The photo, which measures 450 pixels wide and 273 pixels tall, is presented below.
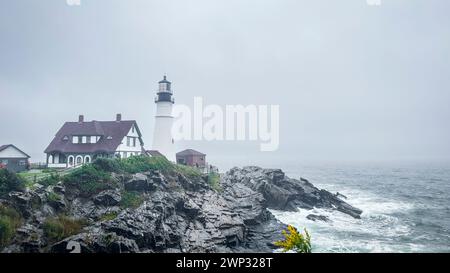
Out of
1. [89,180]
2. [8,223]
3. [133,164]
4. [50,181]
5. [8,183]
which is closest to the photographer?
[8,223]

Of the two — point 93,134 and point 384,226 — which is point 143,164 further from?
point 384,226

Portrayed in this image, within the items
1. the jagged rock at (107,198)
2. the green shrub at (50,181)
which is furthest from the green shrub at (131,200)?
Answer: the green shrub at (50,181)

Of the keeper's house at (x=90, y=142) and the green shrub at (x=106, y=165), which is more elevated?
the keeper's house at (x=90, y=142)

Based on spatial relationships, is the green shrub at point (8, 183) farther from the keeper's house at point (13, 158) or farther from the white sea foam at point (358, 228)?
the white sea foam at point (358, 228)

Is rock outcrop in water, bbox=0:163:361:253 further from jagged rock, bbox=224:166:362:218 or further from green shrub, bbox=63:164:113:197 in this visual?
jagged rock, bbox=224:166:362:218

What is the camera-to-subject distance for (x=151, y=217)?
20.8 meters

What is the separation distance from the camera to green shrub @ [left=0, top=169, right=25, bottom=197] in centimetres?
1843

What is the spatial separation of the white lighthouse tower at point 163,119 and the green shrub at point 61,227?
2207cm

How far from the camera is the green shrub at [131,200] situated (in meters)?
22.4

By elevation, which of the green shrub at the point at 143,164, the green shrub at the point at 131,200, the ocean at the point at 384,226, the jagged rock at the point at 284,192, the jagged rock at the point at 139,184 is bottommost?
the ocean at the point at 384,226

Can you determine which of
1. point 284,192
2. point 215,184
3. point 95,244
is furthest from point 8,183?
point 284,192

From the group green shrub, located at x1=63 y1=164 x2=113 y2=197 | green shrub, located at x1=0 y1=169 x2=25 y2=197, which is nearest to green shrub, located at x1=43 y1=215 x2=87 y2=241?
green shrub, located at x1=0 y1=169 x2=25 y2=197

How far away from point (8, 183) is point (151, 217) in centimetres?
945
